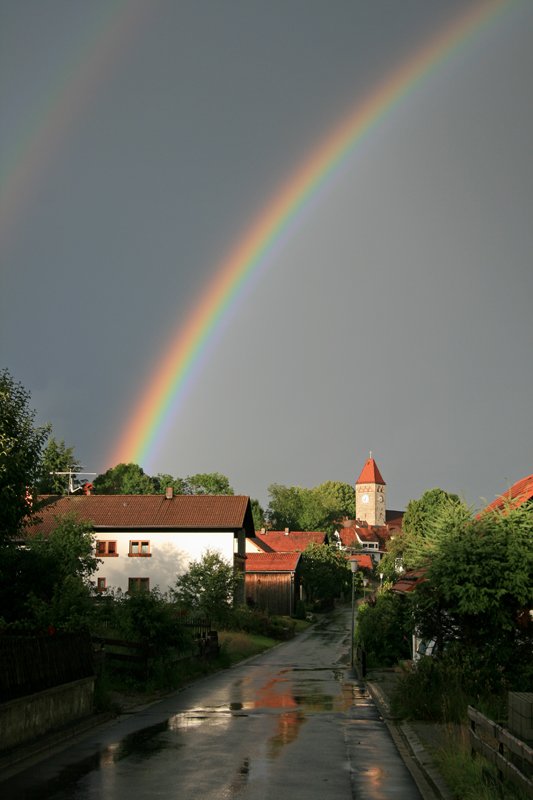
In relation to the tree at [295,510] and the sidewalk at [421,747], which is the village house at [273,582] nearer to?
the sidewalk at [421,747]

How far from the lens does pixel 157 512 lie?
65.2 m

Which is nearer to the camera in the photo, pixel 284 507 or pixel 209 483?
pixel 209 483

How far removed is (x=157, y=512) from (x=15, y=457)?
3929cm

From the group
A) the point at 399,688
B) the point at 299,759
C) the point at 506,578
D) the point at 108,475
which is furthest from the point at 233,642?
the point at 108,475

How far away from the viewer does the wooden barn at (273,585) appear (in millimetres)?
77875

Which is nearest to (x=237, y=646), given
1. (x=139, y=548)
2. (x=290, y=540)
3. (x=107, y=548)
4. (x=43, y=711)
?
(x=139, y=548)

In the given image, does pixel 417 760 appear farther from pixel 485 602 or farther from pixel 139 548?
pixel 139 548

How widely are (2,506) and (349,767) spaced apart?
16.2 meters

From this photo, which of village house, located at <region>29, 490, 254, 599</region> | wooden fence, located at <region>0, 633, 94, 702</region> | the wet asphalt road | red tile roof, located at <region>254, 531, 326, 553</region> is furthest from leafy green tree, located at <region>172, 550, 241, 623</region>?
red tile roof, located at <region>254, 531, 326, 553</region>

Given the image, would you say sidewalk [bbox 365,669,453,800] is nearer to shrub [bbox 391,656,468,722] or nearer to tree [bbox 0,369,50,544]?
shrub [bbox 391,656,468,722]

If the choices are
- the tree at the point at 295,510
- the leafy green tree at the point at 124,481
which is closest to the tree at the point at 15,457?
the leafy green tree at the point at 124,481

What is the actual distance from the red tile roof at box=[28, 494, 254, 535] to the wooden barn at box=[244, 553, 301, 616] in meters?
9.53

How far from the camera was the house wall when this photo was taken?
62281mm

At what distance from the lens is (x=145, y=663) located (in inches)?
1005
